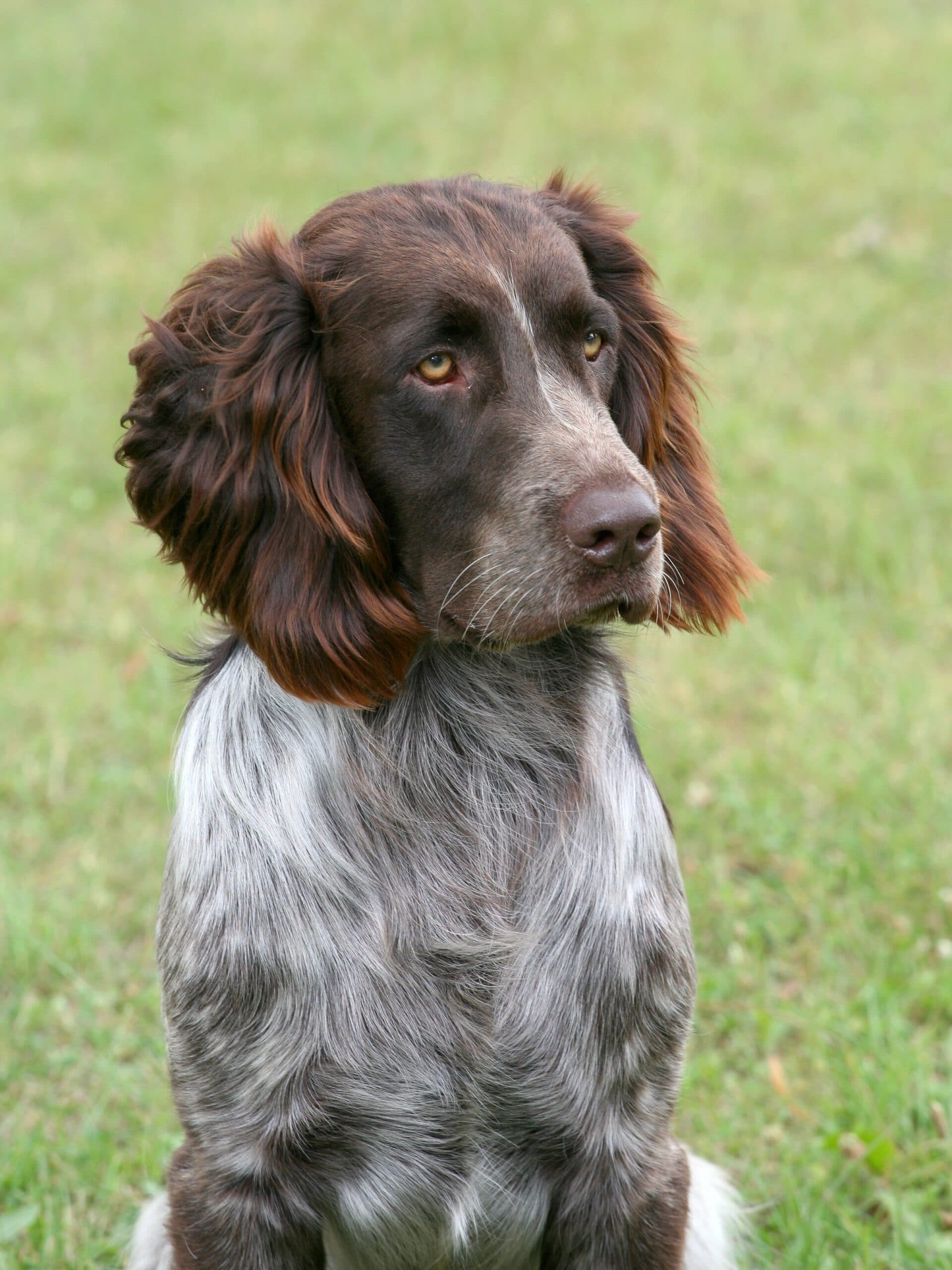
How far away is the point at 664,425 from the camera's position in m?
3.15

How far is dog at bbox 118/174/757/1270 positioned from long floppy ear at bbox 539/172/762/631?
0.21 feet

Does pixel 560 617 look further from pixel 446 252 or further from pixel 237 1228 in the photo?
pixel 237 1228

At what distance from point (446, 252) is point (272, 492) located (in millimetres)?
499

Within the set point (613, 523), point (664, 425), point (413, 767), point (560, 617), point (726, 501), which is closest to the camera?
point (613, 523)

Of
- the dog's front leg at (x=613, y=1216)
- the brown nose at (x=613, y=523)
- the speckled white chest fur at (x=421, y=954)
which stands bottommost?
the dog's front leg at (x=613, y=1216)

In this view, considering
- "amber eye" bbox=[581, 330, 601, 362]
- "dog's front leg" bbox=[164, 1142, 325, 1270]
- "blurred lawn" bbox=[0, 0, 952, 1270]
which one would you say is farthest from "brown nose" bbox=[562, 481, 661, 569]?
"dog's front leg" bbox=[164, 1142, 325, 1270]

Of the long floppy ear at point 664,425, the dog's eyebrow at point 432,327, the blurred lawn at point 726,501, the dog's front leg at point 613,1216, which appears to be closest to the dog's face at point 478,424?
the dog's eyebrow at point 432,327

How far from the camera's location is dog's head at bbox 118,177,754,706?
2.66 metres

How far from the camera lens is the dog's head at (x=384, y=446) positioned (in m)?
2.66

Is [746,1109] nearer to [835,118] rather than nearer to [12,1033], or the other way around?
[12,1033]

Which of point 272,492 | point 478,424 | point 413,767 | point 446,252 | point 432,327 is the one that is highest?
point 446,252

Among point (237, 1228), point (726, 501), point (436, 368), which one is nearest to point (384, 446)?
point (436, 368)

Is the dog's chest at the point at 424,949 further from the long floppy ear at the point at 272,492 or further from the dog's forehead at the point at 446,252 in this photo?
the dog's forehead at the point at 446,252

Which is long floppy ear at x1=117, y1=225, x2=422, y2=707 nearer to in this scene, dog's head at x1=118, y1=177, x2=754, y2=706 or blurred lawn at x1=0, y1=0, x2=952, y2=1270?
dog's head at x1=118, y1=177, x2=754, y2=706
